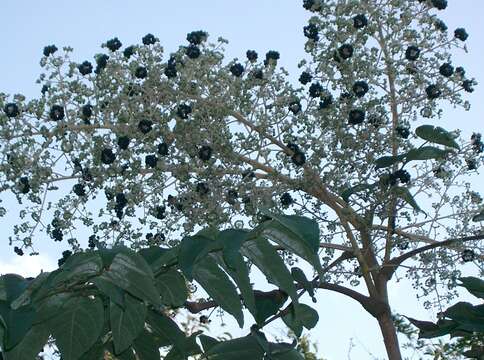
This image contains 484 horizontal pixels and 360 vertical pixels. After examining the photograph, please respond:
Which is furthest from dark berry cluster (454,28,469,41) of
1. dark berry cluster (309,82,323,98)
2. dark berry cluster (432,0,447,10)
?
dark berry cluster (309,82,323,98)

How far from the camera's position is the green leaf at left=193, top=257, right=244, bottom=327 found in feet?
4.89

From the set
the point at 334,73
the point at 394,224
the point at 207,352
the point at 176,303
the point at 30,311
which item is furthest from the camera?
the point at 334,73

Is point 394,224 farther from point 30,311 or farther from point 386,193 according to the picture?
point 30,311

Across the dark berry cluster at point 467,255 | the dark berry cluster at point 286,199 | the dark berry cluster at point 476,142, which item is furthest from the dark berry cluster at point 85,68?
the dark berry cluster at point 467,255

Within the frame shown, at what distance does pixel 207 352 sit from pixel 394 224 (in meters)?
4.11

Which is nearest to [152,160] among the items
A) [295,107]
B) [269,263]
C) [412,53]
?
[295,107]

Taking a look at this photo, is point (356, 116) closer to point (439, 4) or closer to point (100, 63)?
point (439, 4)

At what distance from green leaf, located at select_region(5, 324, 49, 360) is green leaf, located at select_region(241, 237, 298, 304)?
336 mm

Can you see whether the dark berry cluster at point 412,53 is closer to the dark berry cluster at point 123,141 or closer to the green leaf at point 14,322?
the dark berry cluster at point 123,141

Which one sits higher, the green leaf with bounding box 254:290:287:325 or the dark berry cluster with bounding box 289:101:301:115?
the dark berry cluster with bounding box 289:101:301:115

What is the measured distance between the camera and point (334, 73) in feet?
20.1

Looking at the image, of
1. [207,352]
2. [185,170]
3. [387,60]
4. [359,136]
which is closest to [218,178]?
[185,170]

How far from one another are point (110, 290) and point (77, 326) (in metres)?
0.11

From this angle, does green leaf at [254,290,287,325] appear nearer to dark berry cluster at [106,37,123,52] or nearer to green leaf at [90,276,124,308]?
green leaf at [90,276,124,308]
